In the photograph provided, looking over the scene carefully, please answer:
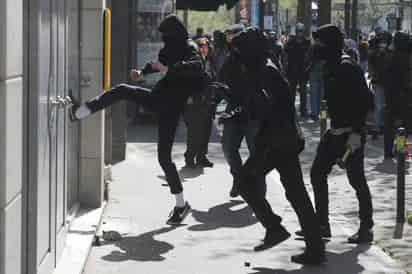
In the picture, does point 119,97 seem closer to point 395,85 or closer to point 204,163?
point 204,163

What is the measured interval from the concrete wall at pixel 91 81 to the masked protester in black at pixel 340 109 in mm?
2404

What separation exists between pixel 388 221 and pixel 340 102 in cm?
213

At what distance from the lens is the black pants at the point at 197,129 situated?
14523mm

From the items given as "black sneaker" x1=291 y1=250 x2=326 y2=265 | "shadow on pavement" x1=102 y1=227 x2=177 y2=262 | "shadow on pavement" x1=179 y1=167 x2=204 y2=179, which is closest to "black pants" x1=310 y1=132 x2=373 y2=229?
"black sneaker" x1=291 y1=250 x2=326 y2=265

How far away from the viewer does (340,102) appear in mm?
9156

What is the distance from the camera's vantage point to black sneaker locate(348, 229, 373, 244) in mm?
9492

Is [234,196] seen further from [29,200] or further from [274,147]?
[29,200]

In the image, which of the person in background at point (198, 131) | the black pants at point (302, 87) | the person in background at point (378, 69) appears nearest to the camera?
the person in background at point (198, 131)

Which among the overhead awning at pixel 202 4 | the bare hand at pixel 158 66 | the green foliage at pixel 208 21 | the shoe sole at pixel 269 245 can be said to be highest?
the green foliage at pixel 208 21

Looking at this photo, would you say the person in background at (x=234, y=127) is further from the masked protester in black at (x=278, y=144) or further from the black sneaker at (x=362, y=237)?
the masked protester in black at (x=278, y=144)

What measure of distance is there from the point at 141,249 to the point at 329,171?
184 centimetres

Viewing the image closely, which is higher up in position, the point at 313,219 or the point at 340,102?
the point at 340,102

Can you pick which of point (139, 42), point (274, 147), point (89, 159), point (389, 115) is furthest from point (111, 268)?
point (139, 42)

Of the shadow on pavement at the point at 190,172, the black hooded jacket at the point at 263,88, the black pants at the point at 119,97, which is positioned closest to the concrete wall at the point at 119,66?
the shadow on pavement at the point at 190,172
